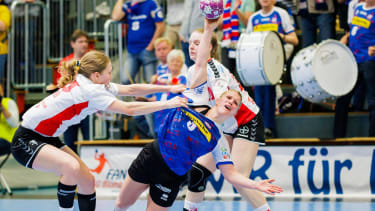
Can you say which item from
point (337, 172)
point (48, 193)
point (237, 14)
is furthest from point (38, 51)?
point (337, 172)

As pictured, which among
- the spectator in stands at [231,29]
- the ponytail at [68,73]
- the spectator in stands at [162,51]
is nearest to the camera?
the ponytail at [68,73]

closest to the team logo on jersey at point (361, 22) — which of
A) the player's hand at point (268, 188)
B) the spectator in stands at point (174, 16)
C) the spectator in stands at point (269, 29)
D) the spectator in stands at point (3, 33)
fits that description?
the spectator in stands at point (269, 29)

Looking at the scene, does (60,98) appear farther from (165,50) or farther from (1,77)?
(1,77)

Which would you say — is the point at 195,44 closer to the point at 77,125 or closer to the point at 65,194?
the point at 65,194

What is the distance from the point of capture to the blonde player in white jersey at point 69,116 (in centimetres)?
412

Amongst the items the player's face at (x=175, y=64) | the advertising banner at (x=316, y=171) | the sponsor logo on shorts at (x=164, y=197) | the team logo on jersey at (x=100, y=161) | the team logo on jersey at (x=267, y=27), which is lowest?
the team logo on jersey at (x=100, y=161)

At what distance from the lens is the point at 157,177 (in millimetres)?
3824

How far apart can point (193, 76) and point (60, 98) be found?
101 cm

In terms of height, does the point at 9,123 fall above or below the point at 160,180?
below

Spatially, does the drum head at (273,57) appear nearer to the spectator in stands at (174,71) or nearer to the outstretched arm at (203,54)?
the spectator in stands at (174,71)

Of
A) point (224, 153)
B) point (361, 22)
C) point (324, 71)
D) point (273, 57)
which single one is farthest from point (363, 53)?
point (224, 153)

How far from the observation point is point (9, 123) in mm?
7590

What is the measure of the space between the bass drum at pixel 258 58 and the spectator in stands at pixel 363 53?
97 centimetres

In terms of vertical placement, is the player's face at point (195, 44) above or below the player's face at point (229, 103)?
above
